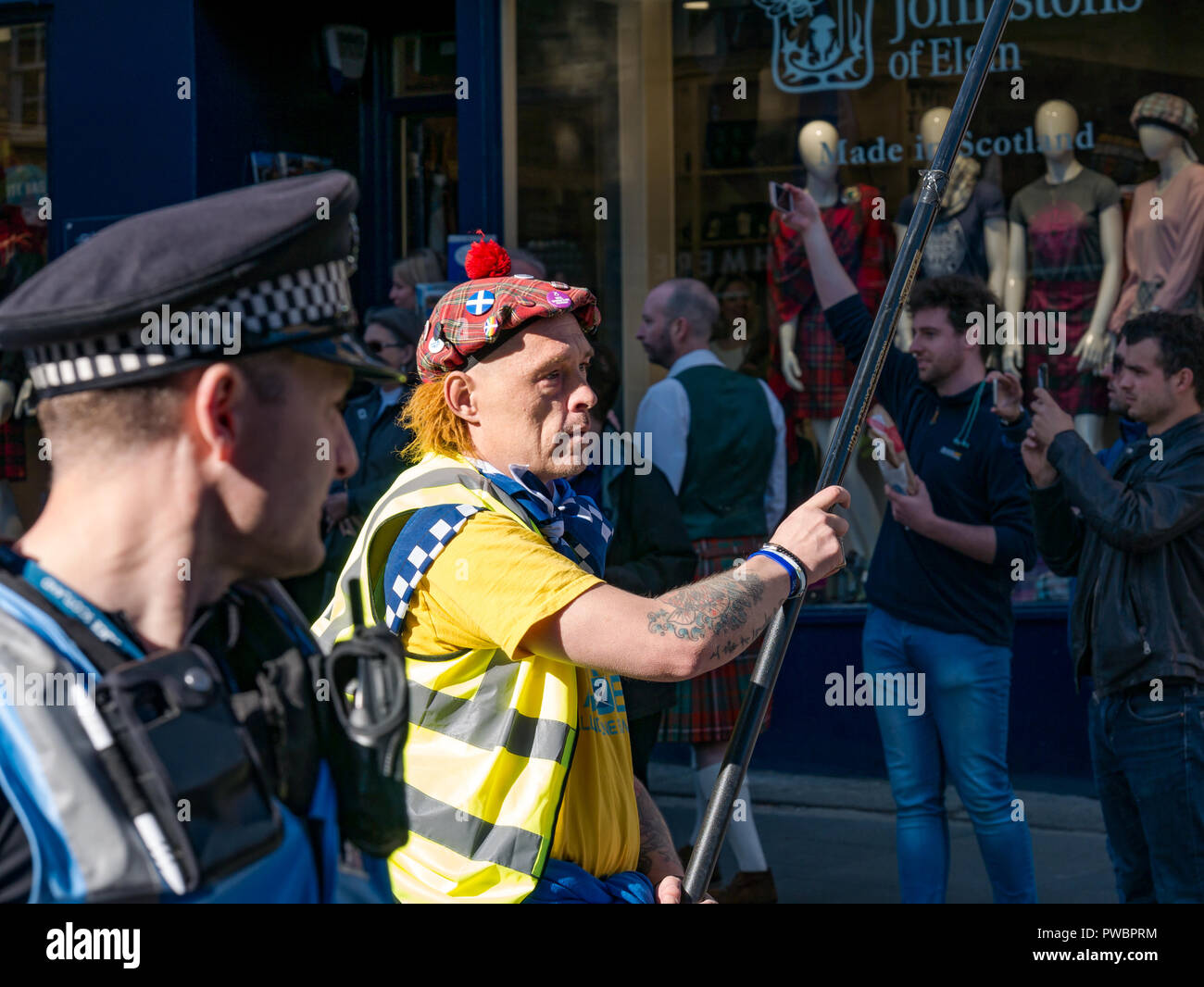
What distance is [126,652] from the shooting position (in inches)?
46.1

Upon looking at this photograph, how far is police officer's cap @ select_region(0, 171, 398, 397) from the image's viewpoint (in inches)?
47.0

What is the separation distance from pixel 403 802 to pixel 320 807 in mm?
110

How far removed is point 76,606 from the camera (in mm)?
1168

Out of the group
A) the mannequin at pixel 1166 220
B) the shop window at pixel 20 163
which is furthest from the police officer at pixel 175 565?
the shop window at pixel 20 163

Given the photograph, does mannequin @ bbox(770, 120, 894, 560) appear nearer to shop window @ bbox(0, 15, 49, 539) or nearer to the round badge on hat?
shop window @ bbox(0, 15, 49, 539)

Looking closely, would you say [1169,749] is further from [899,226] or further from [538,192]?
[538,192]

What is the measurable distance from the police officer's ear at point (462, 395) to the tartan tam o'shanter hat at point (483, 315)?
28 mm

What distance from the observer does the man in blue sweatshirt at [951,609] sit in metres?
4.66

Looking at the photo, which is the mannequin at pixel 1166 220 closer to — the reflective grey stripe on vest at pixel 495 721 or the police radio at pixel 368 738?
the reflective grey stripe on vest at pixel 495 721

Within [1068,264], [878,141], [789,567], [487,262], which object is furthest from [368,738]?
[878,141]

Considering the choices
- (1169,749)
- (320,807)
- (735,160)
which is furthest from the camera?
(735,160)

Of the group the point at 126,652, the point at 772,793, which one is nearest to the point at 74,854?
the point at 126,652

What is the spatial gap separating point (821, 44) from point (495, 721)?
5641mm

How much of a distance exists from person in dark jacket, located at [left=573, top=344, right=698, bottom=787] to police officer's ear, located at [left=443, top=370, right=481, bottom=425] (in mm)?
2269
